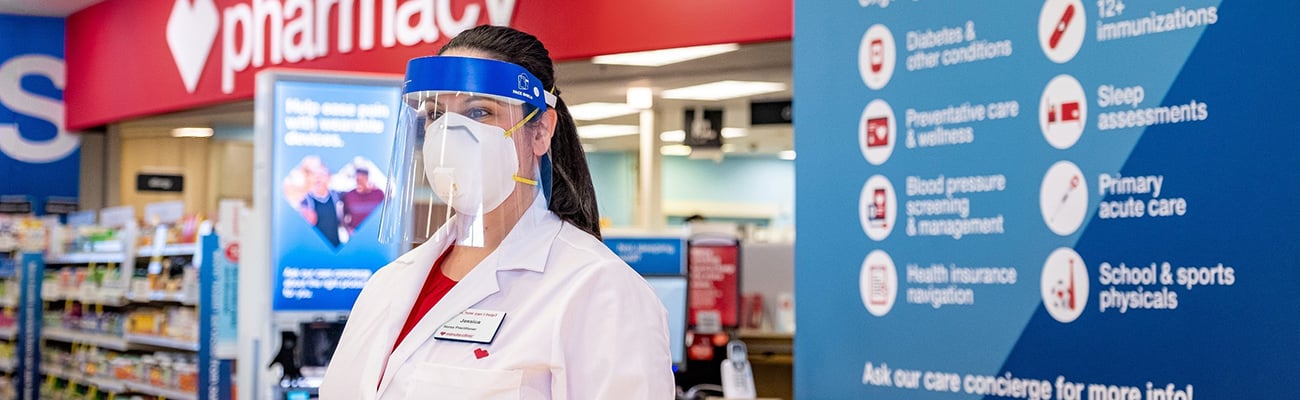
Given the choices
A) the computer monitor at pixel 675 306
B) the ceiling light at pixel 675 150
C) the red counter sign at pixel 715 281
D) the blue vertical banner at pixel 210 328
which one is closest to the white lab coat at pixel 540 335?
the computer monitor at pixel 675 306

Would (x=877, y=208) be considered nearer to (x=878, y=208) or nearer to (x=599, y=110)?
(x=878, y=208)

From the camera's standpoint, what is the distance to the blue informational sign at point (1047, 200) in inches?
90.4

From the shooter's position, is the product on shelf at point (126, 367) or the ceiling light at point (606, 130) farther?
the ceiling light at point (606, 130)

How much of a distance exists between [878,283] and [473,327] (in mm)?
1559

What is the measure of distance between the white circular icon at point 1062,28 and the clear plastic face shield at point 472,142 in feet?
4.10

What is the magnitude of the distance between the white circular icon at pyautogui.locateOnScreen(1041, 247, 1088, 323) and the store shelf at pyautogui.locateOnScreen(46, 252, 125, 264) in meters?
7.73

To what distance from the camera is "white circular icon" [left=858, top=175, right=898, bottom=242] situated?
3004mm

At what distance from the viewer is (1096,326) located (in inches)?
101

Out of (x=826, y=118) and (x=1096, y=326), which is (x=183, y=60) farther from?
(x=1096, y=326)

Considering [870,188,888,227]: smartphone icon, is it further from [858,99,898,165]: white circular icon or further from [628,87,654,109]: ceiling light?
[628,87,654,109]: ceiling light

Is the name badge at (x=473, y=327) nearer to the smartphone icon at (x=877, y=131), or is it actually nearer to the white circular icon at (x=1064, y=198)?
the white circular icon at (x=1064, y=198)

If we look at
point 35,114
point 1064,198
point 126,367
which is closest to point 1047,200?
point 1064,198

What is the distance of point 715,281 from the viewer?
23.1ft

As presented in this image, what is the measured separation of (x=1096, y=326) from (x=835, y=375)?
738mm
